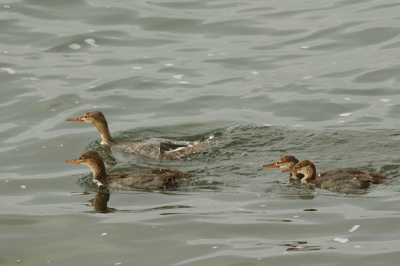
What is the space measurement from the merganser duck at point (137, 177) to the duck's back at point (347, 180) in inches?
82.9

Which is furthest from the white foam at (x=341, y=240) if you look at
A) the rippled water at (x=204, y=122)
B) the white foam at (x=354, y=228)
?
the white foam at (x=354, y=228)

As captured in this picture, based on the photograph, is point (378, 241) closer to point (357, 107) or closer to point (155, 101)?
point (357, 107)

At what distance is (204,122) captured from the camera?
12.9 metres

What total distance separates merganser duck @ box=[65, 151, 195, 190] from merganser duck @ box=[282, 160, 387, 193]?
180cm

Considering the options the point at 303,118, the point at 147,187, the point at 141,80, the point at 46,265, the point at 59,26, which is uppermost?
the point at 59,26

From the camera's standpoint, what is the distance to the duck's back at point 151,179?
32.4 feet

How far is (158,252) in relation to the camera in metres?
7.90

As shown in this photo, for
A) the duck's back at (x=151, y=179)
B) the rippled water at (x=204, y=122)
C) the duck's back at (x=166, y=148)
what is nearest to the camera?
the rippled water at (x=204, y=122)

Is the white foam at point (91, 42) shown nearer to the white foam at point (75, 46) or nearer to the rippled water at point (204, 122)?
the rippled water at point (204, 122)

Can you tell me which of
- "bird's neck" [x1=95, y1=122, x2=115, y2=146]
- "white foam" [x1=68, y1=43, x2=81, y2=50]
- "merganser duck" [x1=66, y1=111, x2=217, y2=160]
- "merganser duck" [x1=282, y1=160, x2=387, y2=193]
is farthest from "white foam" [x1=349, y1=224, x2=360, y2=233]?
"white foam" [x1=68, y1=43, x2=81, y2=50]

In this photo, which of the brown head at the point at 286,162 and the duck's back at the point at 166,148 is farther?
the duck's back at the point at 166,148

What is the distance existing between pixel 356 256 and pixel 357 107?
6.11 meters

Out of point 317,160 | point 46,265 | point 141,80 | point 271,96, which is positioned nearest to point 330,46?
point 271,96

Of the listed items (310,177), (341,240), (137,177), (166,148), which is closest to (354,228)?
(341,240)
